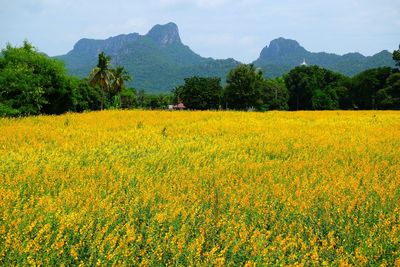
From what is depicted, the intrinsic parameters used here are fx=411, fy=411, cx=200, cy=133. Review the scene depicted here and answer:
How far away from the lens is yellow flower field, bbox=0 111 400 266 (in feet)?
16.7

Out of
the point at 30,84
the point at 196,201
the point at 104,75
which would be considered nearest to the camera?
the point at 196,201

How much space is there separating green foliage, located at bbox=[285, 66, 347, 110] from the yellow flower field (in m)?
61.7

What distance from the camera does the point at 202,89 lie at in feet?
239

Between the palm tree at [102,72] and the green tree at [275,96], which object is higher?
the palm tree at [102,72]

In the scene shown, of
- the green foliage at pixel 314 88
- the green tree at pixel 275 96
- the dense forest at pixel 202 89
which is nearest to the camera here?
the dense forest at pixel 202 89

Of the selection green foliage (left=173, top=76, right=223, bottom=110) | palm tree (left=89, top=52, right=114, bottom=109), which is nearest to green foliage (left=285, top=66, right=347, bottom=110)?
green foliage (left=173, top=76, right=223, bottom=110)

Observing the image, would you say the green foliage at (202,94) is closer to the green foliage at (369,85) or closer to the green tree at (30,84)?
the green foliage at (369,85)

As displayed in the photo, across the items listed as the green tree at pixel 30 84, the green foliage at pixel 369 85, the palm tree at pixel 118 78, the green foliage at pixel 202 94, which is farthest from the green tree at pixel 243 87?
the green tree at pixel 30 84

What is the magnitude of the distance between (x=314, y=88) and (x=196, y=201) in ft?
254

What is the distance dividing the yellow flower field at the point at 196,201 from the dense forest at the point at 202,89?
19573 millimetres

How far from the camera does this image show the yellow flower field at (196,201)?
508 cm

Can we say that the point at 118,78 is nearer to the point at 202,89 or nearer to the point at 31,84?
the point at 202,89

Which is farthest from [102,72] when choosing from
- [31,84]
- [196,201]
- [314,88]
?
[196,201]

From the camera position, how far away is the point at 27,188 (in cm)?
790
